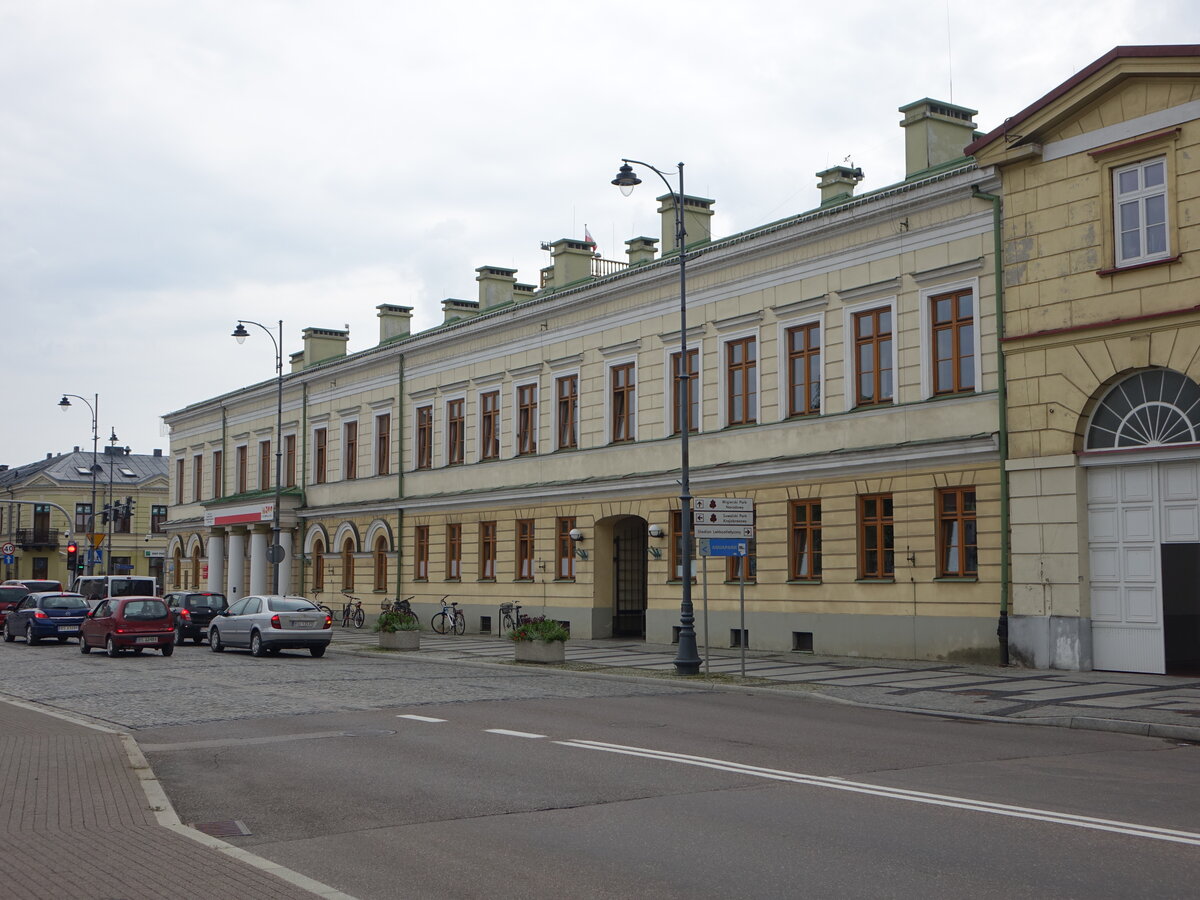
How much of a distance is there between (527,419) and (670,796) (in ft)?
95.1

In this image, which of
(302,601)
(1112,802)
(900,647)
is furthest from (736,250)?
(1112,802)

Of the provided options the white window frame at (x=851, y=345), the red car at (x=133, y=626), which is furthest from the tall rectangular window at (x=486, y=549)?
the white window frame at (x=851, y=345)

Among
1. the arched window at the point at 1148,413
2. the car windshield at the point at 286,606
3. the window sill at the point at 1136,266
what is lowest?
the car windshield at the point at 286,606

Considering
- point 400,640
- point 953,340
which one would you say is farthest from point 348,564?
point 953,340

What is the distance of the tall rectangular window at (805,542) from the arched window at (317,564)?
26.4 m

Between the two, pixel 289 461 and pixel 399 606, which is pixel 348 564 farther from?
pixel 289 461

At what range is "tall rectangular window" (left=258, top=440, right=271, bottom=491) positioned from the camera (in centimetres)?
5441

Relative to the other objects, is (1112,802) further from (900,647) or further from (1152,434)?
(900,647)

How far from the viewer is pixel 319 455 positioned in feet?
166

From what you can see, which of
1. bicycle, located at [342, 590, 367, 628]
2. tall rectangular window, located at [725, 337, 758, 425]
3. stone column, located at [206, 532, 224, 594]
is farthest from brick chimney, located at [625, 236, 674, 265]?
stone column, located at [206, 532, 224, 594]

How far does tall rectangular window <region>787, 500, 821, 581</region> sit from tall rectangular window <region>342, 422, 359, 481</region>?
23.6 metres

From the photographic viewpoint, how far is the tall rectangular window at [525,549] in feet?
125

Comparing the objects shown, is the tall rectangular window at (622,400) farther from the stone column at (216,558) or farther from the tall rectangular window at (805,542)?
the stone column at (216,558)

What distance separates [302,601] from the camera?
103 feet
